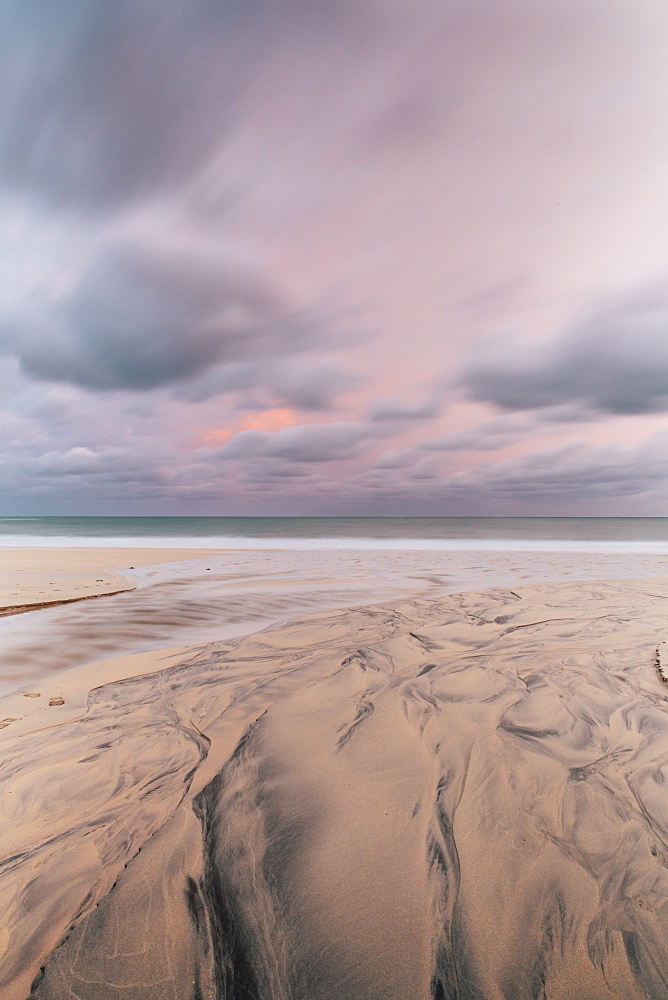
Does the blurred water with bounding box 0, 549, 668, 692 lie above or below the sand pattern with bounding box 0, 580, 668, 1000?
below

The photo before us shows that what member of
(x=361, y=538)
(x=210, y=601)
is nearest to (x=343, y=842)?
(x=210, y=601)

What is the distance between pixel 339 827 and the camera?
214 centimetres

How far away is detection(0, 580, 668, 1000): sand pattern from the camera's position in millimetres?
1513

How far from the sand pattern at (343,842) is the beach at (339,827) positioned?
1cm

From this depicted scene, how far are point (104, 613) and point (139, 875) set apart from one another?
6.17 metres

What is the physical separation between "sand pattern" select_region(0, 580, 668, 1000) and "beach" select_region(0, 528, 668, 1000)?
0.03ft

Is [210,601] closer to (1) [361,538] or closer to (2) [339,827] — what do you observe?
(2) [339,827]

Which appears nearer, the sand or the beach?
the beach

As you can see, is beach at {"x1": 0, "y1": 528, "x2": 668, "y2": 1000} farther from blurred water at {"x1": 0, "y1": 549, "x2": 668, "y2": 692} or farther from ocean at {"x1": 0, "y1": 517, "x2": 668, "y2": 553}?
ocean at {"x1": 0, "y1": 517, "x2": 668, "y2": 553}

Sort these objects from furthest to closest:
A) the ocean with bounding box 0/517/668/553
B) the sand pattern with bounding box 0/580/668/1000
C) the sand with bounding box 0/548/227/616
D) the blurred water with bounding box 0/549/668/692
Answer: the ocean with bounding box 0/517/668/553, the sand with bounding box 0/548/227/616, the blurred water with bounding box 0/549/668/692, the sand pattern with bounding box 0/580/668/1000

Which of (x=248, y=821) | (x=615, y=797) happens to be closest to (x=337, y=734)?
(x=248, y=821)

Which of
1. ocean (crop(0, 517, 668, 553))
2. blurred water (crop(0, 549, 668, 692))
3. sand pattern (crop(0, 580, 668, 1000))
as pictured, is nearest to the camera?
sand pattern (crop(0, 580, 668, 1000))

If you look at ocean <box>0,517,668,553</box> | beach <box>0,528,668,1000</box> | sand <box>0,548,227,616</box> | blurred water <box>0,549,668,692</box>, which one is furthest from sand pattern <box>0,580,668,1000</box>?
ocean <box>0,517,668,553</box>

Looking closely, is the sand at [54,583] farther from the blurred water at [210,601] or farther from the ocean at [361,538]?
the ocean at [361,538]
